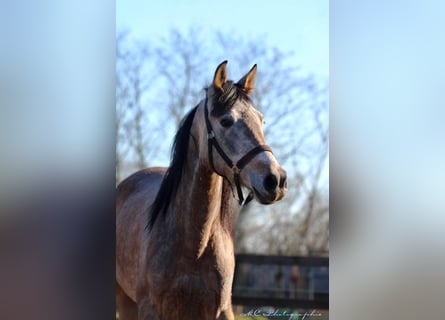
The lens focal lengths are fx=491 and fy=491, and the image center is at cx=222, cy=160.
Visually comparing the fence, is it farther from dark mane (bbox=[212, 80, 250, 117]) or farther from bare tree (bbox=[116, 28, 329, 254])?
dark mane (bbox=[212, 80, 250, 117])

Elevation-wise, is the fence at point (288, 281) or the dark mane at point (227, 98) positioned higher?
the dark mane at point (227, 98)

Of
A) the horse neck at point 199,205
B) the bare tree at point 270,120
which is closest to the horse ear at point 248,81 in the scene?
the bare tree at point 270,120

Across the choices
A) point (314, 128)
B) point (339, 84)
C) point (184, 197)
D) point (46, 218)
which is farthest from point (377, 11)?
point (46, 218)

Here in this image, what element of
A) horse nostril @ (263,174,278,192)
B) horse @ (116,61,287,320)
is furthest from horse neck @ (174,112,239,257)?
horse nostril @ (263,174,278,192)

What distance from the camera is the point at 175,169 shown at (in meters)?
2.39

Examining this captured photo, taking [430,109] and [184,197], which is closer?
[184,197]

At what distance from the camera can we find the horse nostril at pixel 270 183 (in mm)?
2049

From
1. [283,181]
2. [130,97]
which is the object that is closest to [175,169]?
[130,97]

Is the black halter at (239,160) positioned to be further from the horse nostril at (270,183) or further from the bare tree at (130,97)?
the bare tree at (130,97)

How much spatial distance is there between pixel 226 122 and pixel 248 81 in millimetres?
282

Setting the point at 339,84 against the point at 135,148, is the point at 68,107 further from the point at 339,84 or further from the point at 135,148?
the point at 339,84

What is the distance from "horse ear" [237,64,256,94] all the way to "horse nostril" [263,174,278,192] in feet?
1.61

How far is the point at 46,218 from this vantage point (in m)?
2.57

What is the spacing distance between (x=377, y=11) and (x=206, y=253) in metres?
1.51
